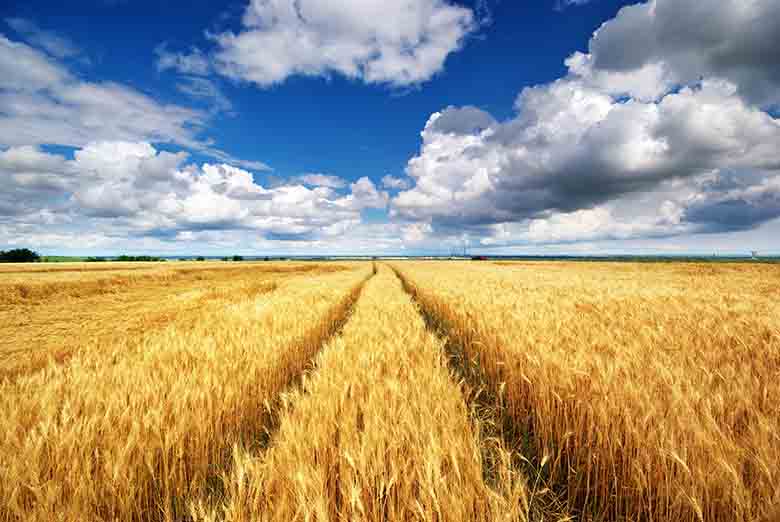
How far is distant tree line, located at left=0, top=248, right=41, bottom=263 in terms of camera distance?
65.6m

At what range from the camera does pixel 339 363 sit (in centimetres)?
345

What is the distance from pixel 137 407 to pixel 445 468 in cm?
221

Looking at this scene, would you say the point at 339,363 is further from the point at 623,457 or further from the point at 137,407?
the point at 623,457

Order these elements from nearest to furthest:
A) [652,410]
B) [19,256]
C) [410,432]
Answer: [652,410], [410,432], [19,256]

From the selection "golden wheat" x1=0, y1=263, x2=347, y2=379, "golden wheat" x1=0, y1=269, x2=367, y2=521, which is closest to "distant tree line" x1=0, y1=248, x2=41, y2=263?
"golden wheat" x1=0, y1=263, x2=347, y2=379

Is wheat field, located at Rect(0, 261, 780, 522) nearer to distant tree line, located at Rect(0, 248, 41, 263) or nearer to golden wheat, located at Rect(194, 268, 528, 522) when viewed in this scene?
golden wheat, located at Rect(194, 268, 528, 522)

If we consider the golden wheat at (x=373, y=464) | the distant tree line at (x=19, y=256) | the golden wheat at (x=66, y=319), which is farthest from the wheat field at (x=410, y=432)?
the distant tree line at (x=19, y=256)

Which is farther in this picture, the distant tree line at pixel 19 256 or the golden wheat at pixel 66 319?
the distant tree line at pixel 19 256

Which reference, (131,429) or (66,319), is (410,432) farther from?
(66,319)

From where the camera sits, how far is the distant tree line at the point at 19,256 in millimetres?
65625

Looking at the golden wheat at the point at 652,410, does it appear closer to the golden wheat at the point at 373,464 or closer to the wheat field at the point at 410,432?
the wheat field at the point at 410,432

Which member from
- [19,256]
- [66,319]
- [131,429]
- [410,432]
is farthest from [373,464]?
[19,256]

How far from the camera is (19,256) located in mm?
67875

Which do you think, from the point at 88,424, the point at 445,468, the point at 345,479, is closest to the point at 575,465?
the point at 445,468
